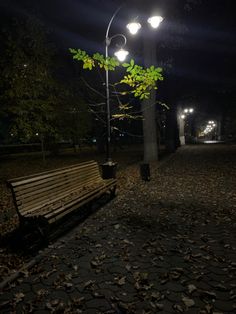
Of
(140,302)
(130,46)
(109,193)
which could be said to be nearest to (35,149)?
(130,46)

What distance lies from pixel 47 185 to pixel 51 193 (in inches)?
9.8

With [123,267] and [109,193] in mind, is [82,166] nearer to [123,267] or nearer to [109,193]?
[109,193]

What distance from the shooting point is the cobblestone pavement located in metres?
3.67

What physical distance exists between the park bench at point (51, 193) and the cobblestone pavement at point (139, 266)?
0.57m

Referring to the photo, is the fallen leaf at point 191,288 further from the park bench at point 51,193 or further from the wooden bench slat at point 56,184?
the wooden bench slat at point 56,184

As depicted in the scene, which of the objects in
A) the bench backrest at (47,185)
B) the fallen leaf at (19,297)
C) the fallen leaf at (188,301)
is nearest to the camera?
the fallen leaf at (188,301)

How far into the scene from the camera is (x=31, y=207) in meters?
5.73

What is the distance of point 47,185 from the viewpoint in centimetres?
653

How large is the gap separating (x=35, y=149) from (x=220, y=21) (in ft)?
111

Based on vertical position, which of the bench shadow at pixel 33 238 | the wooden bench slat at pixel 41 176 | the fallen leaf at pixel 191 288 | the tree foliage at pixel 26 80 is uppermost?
the tree foliage at pixel 26 80

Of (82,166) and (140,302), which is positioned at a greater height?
(82,166)

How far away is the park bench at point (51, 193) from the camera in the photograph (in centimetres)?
537

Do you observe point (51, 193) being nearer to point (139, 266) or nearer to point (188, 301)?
point (139, 266)

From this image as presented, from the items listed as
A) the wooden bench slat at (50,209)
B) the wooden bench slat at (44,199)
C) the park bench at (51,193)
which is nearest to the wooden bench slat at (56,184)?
the park bench at (51,193)
